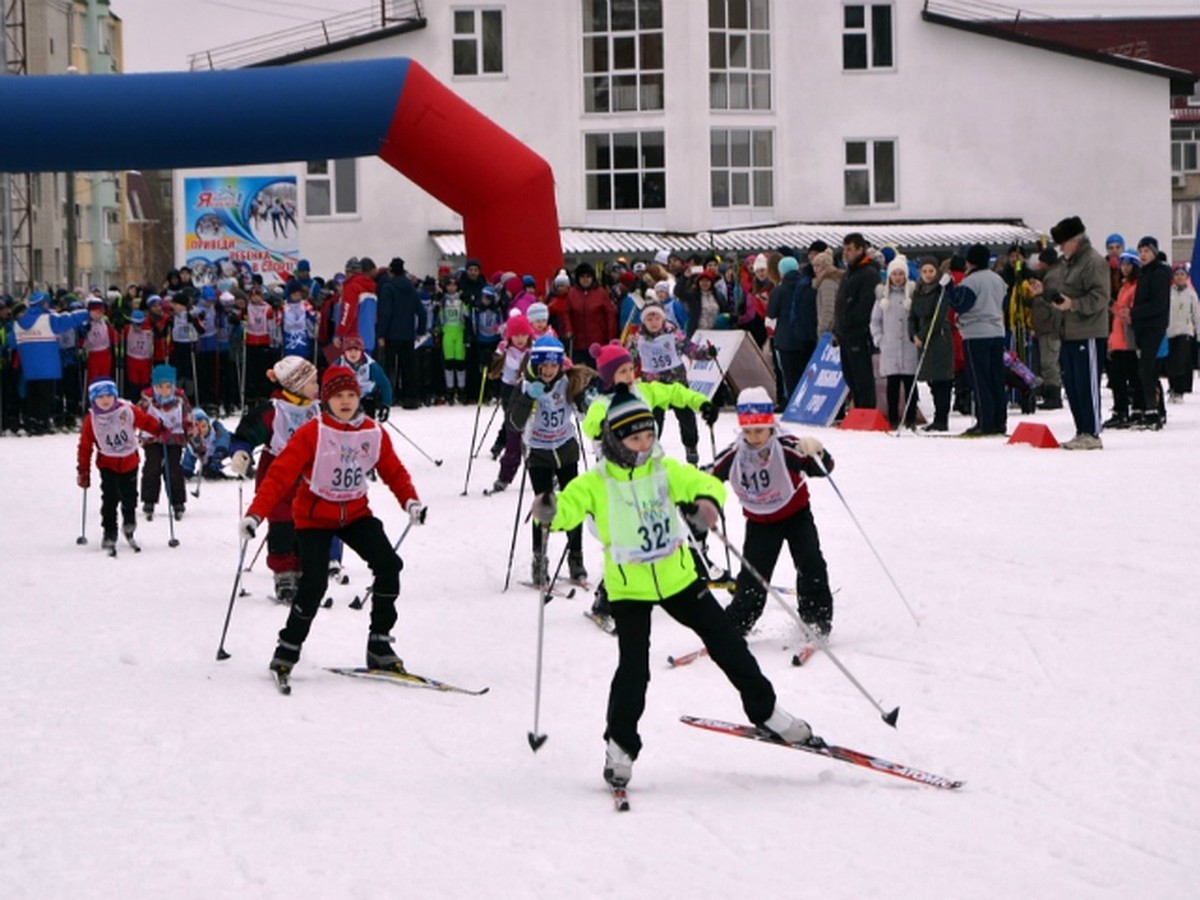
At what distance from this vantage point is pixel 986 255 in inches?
667

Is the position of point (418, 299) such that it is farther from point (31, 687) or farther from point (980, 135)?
point (980, 135)

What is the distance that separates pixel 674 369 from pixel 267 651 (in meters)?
6.18

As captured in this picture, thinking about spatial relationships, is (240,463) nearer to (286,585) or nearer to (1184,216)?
(286,585)

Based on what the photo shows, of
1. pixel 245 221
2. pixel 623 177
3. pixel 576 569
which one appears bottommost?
pixel 576 569

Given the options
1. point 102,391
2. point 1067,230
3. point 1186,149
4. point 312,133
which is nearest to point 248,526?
point 102,391

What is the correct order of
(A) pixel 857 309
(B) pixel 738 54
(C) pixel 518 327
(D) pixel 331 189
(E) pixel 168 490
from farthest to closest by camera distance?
(B) pixel 738 54
(D) pixel 331 189
(A) pixel 857 309
(E) pixel 168 490
(C) pixel 518 327

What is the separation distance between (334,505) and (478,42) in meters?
30.0

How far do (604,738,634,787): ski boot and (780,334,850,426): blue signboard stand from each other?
12385 mm

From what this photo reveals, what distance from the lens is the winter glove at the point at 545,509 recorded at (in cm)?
652

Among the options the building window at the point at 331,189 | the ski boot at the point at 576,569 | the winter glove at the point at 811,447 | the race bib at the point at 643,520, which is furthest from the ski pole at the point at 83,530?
the building window at the point at 331,189

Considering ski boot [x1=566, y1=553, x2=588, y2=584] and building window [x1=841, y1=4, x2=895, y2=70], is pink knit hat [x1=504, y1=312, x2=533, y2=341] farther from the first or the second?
building window [x1=841, y1=4, x2=895, y2=70]

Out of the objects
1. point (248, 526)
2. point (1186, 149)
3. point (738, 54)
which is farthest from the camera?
point (1186, 149)

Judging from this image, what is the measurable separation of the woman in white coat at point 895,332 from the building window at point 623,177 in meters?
19.8

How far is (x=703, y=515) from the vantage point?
21.6 feet
